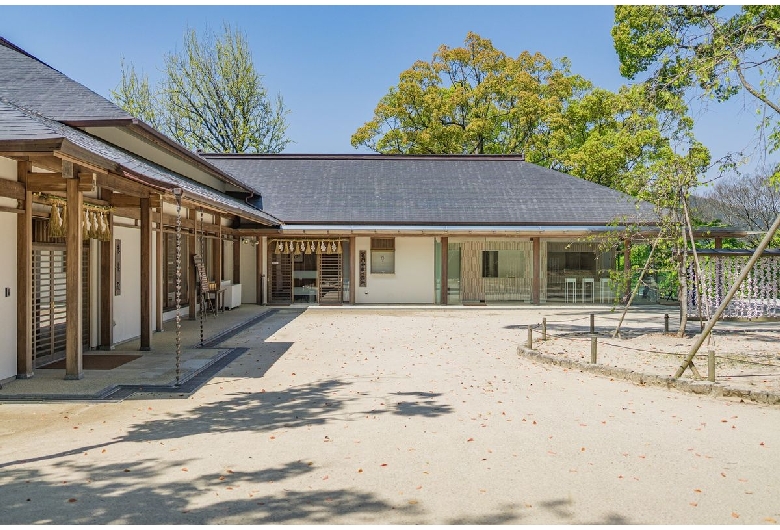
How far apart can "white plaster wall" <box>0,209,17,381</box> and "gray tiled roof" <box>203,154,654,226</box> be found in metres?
14.0

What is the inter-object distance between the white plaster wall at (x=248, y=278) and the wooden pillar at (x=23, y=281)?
14347 mm

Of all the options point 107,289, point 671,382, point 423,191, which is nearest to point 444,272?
point 423,191

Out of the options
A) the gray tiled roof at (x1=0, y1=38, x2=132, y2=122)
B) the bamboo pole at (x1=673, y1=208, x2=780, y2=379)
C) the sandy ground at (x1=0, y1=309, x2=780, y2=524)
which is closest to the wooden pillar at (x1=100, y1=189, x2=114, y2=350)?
the gray tiled roof at (x1=0, y1=38, x2=132, y2=122)

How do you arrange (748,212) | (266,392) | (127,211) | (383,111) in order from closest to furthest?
(266,392), (127,211), (748,212), (383,111)

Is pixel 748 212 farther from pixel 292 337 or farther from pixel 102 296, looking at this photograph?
pixel 102 296

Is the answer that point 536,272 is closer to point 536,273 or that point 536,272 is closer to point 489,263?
point 536,273

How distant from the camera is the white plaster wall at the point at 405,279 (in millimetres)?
22812

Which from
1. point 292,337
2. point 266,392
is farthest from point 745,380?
point 292,337

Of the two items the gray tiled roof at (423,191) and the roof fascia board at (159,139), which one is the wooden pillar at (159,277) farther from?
the gray tiled roof at (423,191)

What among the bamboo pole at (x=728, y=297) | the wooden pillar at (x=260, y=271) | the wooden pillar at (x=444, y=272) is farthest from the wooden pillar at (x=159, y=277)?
the bamboo pole at (x=728, y=297)

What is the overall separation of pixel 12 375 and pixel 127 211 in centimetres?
476

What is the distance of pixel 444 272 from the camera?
2245cm

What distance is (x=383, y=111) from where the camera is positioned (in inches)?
1369

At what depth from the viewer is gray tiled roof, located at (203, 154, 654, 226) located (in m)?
22.7
